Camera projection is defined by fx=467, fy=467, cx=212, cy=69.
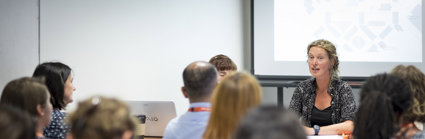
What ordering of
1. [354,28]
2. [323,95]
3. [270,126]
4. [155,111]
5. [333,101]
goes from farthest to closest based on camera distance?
1. [354,28]
2. [323,95]
3. [333,101]
4. [155,111]
5. [270,126]

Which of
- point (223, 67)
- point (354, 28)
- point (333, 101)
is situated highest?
point (354, 28)

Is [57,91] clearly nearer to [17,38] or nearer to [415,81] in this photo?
[17,38]

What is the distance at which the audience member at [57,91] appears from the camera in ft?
8.29

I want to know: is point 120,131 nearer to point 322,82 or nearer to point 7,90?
point 7,90

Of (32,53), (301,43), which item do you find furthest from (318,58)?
(32,53)

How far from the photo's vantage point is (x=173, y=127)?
214cm

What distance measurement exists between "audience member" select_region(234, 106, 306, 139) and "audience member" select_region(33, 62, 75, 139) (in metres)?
1.77

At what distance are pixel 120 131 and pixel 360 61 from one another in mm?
3502

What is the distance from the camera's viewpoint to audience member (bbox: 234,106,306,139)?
934 millimetres

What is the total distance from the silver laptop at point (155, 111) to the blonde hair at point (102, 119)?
1.52 meters

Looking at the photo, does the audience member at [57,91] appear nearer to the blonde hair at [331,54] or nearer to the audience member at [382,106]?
the audience member at [382,106]

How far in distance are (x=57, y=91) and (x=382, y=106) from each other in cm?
174

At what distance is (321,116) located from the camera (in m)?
3.35

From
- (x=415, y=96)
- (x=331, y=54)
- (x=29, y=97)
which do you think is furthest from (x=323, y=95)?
(x=29, y=97)
